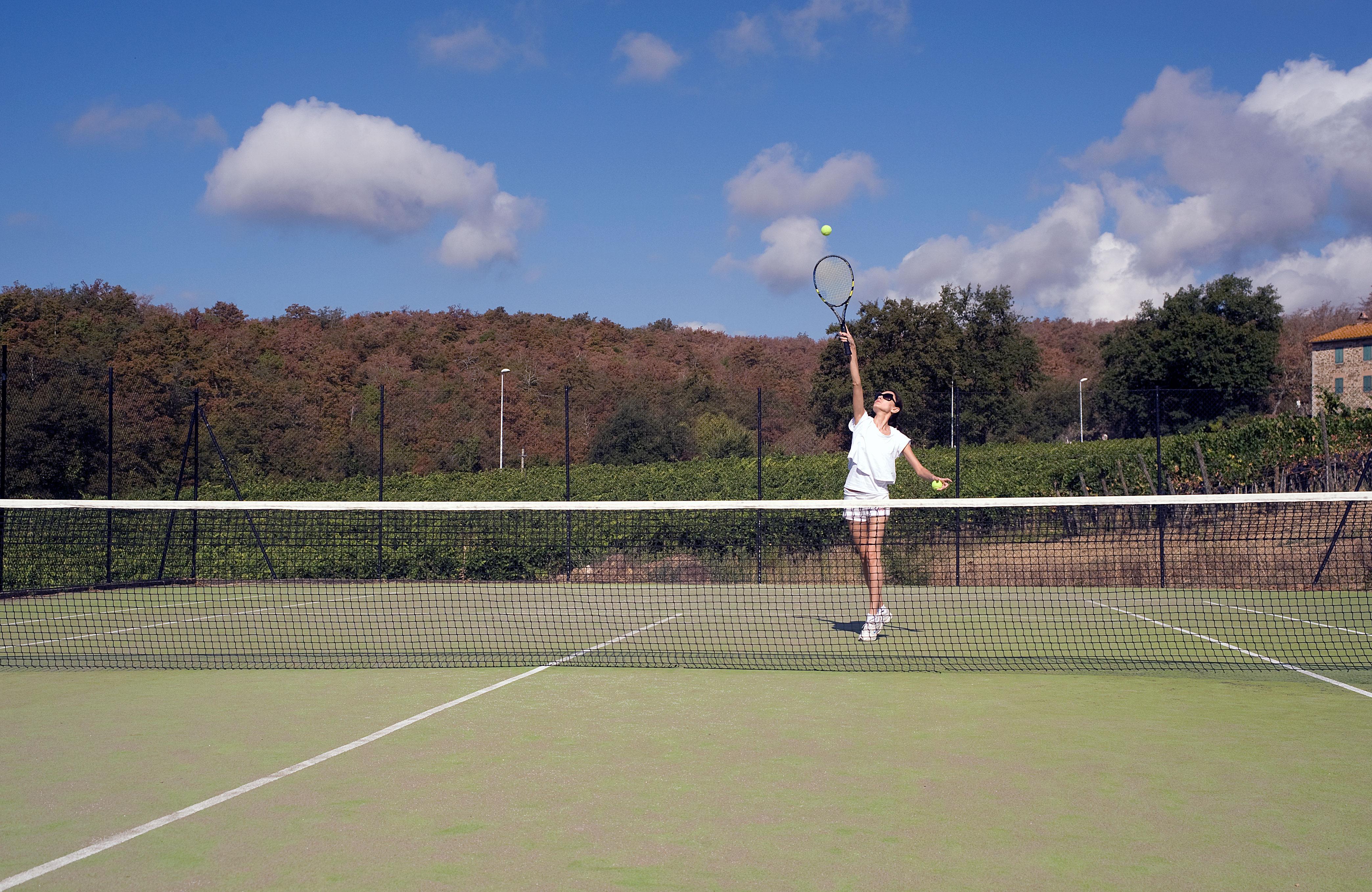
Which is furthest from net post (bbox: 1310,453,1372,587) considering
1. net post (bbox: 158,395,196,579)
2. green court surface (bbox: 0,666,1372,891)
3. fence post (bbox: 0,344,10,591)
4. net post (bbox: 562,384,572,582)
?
fence post (bbox: 0,344,10,591)

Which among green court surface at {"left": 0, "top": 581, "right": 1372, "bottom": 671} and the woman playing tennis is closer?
green court surface at {"left": 0, "top": 581, "right": 1372, "bottom": 671}

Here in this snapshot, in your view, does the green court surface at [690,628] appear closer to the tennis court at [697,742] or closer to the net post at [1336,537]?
the tennis court at [697,742]

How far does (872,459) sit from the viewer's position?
27.3 ft

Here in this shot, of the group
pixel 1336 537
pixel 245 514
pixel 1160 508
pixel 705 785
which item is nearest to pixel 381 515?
pixel 245 514

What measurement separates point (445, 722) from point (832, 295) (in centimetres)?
510

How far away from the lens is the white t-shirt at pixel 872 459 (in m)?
8.30

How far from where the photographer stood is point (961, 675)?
716 centimetres

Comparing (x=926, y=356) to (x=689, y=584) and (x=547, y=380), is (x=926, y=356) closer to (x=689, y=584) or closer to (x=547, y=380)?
(x=547, y=380)

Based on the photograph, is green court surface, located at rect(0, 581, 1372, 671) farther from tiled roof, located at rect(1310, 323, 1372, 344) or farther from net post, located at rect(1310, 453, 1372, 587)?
tiled roof, located at rect(1310, 323, 1372, 344)

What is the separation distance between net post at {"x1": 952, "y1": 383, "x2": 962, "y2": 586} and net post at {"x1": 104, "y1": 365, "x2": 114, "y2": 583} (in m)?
10.6

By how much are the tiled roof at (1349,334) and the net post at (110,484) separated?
87.2 m

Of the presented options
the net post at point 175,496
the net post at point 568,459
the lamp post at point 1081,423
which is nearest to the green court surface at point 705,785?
the net post at point 568,459

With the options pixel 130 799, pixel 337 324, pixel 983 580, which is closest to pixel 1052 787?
pixel 130 799

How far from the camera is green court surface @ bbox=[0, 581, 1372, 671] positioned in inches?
315
